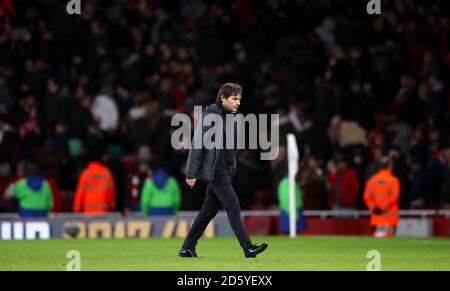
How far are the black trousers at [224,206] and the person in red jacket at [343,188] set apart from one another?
446 inches

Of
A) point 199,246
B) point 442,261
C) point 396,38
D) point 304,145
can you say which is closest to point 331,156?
point 304,145

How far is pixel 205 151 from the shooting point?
1761 cm

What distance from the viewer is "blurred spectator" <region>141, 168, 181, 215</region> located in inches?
1132

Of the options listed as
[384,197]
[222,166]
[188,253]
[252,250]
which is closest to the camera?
[222,166]

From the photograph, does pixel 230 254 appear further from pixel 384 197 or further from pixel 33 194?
pixel 33 194

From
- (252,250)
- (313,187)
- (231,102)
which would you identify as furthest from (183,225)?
(231,102)

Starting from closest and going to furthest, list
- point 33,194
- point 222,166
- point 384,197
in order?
1. point 222,166
2. point 384,197
3. point 33,194

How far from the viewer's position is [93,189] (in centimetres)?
2930

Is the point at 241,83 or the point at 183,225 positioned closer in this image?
the point at 183,225

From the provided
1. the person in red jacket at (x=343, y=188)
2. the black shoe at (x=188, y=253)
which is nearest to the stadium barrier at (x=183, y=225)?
the person in red jacket at (x=343, y=188)

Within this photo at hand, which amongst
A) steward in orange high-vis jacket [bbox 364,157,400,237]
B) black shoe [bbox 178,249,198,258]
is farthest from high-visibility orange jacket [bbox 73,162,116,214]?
black shoe [bbox 178,249,198,258]

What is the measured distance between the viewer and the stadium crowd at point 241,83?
30062 mm

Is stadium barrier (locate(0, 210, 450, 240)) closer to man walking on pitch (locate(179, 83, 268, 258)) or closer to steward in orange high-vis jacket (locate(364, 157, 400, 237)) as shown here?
steward in orange high-vis jacket (locate(364, 157, 400, 237))

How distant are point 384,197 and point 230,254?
8.44m
